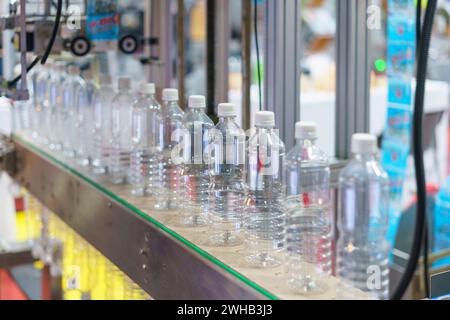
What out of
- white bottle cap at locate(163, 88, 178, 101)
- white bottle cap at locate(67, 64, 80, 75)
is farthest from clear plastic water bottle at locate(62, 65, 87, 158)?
white bottle cap at locate(163, 88, 178, 101)

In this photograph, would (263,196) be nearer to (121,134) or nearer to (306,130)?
(306,130)

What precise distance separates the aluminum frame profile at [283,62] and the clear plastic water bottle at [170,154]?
314 millimetres

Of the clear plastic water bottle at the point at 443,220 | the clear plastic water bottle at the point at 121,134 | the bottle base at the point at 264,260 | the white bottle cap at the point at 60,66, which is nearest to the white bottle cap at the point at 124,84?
the clear plastic water bottle at the point at 121,134

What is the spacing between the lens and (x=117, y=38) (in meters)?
2.11

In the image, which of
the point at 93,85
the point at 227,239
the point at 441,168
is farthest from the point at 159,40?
the point at 441,168

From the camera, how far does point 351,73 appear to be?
223 cm

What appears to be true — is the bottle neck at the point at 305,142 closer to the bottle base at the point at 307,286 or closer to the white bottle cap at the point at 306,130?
the white bottle cap at the point at 306,130

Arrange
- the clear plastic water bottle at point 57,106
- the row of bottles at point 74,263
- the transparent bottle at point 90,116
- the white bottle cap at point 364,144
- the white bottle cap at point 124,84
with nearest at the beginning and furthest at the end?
the white bottle cap at point 364,144, the row of bottles at point 74,263, the white bottle cap at point 124,84, the transparent bottle at point 90,116, the clear plastic water bottle at point 57,106

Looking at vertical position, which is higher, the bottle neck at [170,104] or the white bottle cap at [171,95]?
the white bottle cap at [171,95]

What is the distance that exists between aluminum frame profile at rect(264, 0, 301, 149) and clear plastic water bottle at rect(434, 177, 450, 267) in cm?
204

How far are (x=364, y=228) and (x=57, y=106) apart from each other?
157 cm

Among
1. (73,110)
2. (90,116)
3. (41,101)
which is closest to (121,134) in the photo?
(90,116)

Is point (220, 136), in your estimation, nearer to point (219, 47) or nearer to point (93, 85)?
point (219, 47)

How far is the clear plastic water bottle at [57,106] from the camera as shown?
235cm
